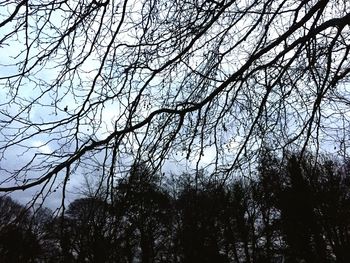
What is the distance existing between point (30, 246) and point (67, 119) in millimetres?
1300

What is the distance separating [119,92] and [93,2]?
99 centimetres

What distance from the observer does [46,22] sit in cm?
401

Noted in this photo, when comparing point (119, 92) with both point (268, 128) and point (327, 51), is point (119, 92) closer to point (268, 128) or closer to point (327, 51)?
point (268, 128)

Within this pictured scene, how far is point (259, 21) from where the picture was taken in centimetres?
439

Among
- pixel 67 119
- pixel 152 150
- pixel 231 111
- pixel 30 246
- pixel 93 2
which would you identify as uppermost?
pixel 93 2

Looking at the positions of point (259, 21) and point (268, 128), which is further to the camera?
point (268, 128)

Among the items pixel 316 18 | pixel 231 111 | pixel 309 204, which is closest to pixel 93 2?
pixel 231 111

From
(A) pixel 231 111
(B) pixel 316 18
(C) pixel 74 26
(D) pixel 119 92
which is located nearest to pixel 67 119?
(D) pixel 119 92

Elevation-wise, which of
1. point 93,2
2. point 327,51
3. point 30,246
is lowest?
point 30,246

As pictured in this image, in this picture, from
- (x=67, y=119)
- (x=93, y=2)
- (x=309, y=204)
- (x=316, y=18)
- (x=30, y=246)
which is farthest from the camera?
(x=309, y=204)

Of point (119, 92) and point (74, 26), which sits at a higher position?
point (74, 26)

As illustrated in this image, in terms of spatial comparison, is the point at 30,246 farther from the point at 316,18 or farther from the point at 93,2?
the point at 316,18

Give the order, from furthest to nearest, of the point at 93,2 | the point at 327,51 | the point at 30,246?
1. the point at 327,51
2. the point at 93,2
3. the point at 30,246

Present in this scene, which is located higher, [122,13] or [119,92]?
[122,13]
